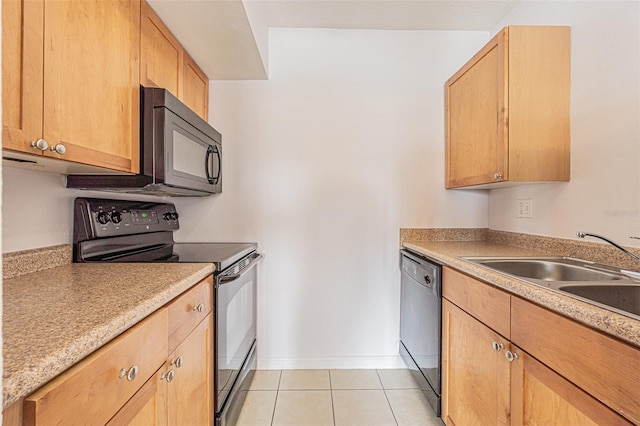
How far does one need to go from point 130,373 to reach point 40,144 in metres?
0.66

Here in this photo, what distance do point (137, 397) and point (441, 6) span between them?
7.82 feet

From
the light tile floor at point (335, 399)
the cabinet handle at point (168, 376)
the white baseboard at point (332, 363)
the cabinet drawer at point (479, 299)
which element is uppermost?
the cabinet drawer at point (479, 299)

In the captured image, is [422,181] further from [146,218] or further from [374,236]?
[146,218]

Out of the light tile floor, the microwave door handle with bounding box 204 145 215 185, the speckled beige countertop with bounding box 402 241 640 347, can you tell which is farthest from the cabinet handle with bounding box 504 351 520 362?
the microwave door handle with bounding box 204 145 215 185

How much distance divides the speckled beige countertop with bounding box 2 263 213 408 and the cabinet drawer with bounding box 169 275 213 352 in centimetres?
4

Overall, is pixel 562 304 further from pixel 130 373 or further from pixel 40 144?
pixel 40 144

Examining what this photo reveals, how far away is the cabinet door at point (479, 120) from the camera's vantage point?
1.66m

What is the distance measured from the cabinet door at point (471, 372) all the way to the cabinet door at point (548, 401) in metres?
0.06

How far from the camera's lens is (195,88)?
2.03m

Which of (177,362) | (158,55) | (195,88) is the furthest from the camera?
(195,88)

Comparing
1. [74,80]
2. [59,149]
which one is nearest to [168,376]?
[59,149]

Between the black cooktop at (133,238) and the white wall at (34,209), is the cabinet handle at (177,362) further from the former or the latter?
the white wall at (34,209)

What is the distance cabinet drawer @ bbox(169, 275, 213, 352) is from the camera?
1.06 m

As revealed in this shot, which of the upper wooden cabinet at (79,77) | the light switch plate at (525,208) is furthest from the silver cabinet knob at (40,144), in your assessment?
the light switch plate at (525,208)
